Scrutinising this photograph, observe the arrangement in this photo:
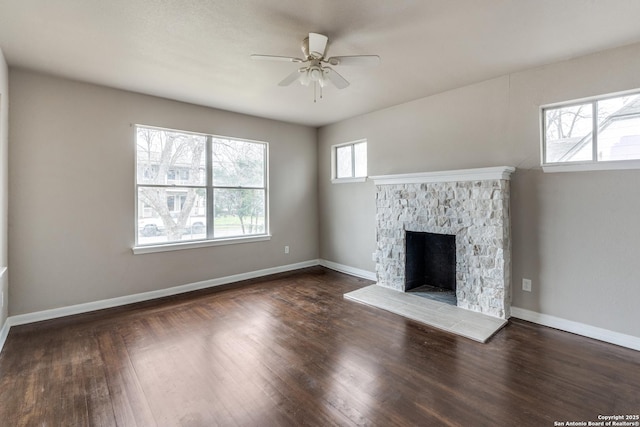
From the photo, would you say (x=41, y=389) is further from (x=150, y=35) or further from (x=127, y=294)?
(x=150, y=35)

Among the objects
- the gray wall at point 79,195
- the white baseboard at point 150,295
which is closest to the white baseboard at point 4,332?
the white baseboard at point 150,295

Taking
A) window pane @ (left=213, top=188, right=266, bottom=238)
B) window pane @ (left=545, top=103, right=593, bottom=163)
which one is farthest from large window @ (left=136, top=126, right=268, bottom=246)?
window pane @ (left=545, top=103, right=593, bottom=163)

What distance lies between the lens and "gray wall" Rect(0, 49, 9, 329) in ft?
9.18

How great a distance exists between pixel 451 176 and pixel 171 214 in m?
3.85

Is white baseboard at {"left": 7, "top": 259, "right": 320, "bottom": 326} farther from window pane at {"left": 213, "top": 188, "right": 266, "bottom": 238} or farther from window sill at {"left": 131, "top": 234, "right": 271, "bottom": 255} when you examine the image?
window pane at {"left": 213, "top": 188, "right": 266, "bottom": 238}

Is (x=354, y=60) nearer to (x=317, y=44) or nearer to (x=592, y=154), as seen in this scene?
(x=317, y=44)

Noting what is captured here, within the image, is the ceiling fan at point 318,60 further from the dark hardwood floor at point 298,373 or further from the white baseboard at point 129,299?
the white baseboard at point 129,299

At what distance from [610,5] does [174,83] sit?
13.5 ft

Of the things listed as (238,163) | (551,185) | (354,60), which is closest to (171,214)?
(238,163)

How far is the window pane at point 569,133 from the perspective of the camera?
2.88 m

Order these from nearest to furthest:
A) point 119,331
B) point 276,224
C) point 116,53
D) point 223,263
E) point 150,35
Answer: point 150,35, point 116,53, point 119,331, point 223,263, point 276,224

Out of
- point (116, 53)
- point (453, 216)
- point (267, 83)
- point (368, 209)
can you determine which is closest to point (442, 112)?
point (453, 216)

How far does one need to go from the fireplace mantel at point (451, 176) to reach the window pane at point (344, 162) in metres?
0.93

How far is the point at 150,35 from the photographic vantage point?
2.47 meters
